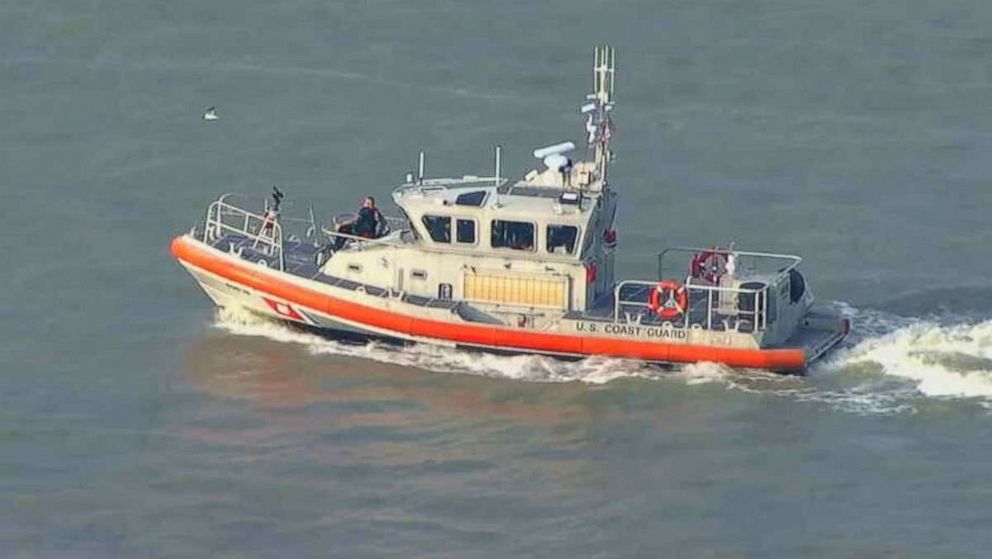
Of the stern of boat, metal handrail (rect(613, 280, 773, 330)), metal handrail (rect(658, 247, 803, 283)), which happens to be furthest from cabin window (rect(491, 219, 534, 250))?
the stern of boat

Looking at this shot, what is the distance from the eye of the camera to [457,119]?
5191cm

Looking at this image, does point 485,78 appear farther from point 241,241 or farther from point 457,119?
point 241,241

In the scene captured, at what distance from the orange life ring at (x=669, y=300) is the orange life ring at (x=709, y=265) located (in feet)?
3.35

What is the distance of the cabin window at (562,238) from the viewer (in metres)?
41.9

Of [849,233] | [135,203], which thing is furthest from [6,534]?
[849,233]

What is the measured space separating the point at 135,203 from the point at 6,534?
13318 millimetres

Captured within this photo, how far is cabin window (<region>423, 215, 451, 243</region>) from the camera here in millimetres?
42375

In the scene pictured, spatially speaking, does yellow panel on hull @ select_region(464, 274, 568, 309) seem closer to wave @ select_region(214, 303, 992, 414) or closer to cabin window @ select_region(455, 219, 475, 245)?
cabin window @ select_region(455, 219, 475, 245)

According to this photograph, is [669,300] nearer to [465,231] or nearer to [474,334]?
[474,334]

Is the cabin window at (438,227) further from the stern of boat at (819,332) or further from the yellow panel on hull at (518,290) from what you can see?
the stern of boat at (819,332)

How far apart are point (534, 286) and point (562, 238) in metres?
0.93

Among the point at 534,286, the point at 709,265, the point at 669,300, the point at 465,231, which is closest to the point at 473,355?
the point at 534,286

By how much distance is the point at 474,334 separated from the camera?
4222 cm

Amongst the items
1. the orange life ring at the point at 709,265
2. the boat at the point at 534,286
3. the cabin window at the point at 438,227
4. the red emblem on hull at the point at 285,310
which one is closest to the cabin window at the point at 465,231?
the boat at the point at 534,286
